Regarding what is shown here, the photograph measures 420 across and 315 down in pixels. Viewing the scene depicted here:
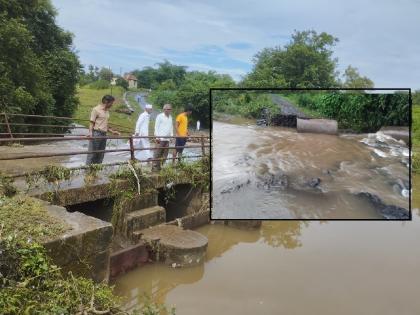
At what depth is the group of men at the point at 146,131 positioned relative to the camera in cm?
702

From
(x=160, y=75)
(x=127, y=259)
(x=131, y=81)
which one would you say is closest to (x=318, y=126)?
(x=127, y=259)

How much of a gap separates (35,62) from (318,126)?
14.2 m

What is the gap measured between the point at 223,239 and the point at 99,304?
15.2 feet

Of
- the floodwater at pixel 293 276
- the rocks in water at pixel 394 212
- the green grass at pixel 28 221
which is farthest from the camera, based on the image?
the floodwater at pixel 293 276

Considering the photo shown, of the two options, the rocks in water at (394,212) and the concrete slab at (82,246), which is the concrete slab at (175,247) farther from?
the rocks in water at (394,212)

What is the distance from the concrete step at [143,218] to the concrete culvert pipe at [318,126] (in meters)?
4.41

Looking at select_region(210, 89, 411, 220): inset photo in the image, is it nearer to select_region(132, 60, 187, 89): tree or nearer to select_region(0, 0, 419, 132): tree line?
select_region(0, 0, 419, 132): tree line

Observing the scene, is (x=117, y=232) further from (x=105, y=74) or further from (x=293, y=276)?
(x=105, y=74)

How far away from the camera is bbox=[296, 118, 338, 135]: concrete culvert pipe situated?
111 inches

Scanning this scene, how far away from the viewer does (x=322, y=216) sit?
125 inches

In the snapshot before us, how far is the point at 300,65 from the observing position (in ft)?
117

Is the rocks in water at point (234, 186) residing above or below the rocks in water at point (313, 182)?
below

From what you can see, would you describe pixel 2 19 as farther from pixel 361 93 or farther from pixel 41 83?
pixel 361 93

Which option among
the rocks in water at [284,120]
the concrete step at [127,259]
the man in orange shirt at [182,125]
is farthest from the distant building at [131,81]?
the rocks in water at [284,120]
